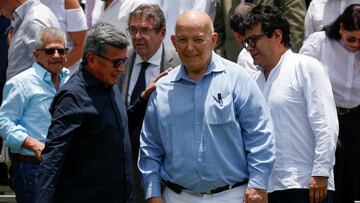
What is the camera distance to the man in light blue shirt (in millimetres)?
7191

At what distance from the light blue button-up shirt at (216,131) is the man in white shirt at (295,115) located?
24.9 inches

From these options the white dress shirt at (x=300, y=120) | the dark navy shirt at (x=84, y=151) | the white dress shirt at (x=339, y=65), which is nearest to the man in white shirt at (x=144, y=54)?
the white dress shirt at (x=300, y=120)

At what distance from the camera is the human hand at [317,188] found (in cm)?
644

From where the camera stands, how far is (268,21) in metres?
6.75

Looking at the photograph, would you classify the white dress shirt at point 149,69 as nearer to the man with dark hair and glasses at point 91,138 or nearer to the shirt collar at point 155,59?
the shirt collar at point 155,59

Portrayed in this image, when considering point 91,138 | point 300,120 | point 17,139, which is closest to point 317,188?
point 300,120

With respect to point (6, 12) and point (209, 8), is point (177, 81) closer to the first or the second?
point (209, 8)

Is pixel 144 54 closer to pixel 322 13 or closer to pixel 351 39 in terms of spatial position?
pixel 351 39

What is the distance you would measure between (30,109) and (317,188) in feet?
7.51

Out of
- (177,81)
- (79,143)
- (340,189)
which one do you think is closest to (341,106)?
(340,189)

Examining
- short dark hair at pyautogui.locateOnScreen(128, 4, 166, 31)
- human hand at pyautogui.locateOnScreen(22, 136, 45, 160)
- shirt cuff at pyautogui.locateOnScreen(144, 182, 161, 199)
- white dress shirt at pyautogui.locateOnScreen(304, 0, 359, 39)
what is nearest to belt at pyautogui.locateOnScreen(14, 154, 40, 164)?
human hand at pyautogui.locateOnScreen(22, 136, 45, 160)

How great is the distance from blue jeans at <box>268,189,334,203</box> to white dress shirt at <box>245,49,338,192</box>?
0.04 meters

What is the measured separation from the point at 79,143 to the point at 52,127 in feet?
0.64

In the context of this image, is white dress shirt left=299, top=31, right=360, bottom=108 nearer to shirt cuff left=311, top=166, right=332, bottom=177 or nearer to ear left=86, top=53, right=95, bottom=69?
shirt cuff left=311, top=166, right=332, bottom=177
